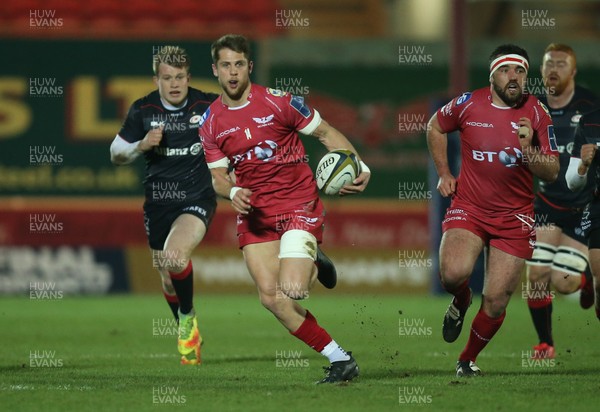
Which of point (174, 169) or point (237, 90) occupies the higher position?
point (237, 90)

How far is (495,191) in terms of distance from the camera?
8289 mm

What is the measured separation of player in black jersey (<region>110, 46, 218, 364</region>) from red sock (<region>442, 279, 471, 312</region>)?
2287 millimetres

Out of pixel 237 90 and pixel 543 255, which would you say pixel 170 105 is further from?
pixel 543 255

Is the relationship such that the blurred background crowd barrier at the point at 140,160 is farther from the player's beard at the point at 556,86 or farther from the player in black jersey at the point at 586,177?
the player in black jersey at the point at 586,177

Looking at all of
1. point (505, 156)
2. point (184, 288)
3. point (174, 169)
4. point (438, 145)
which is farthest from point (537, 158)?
point (174, 169)

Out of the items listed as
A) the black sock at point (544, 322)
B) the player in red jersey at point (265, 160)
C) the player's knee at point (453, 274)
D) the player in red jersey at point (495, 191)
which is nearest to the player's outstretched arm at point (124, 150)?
the player in red jersey at point (265, 160)

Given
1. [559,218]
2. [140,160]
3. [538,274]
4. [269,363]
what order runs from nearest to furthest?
[269,363], [538,274], [559,218], [140,160]

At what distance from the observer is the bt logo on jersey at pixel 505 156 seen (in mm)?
8180

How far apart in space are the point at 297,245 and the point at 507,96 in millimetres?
1879

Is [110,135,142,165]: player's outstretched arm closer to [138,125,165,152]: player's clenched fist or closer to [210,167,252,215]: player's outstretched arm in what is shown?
[138,125,165,152]: player's clenched fist

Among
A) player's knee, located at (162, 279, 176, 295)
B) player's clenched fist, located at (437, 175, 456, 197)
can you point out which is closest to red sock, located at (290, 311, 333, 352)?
player's clenched fist, located at (437, 175, 456, 197)

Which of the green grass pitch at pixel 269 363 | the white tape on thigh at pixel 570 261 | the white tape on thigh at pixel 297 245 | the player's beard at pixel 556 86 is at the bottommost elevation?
the green grass pitch at pixel 269 363

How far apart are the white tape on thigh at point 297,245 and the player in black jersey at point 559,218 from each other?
2.89 m

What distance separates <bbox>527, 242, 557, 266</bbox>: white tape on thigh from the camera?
399 inches
